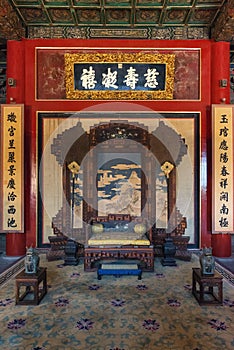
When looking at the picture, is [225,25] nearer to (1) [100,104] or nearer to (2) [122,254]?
(1) [100,104]

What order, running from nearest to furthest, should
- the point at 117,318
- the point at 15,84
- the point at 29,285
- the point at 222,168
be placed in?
the point at 117,318, the point at 29,285, the point at 222,168, the point at 15,84

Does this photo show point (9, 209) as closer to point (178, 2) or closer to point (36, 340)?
point (36, 340)

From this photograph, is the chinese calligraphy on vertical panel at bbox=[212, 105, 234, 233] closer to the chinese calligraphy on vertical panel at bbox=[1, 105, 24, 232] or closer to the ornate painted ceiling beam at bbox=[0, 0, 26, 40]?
the chinese calligraphy on vertical panel at bbox=[1, 105, 24, 232]

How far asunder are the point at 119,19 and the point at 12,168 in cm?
320

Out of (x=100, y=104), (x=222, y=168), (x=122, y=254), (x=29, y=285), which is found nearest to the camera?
(x=29, y=285)

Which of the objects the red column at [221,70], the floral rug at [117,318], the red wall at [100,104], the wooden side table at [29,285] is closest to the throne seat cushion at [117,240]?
the floral rug at [117,318]

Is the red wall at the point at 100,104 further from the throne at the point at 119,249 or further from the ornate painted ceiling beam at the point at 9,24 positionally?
the throne at the point at 119,249

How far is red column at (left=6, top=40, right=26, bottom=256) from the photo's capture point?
4.87 metres

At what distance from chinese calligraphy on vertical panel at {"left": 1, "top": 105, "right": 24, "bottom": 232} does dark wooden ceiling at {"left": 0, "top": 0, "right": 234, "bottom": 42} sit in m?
1.40

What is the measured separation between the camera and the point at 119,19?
194 inches

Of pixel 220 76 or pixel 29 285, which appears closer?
pixel 29 285

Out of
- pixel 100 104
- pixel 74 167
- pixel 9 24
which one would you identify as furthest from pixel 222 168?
pixel 9 24

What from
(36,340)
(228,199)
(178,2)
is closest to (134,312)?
(36,340)

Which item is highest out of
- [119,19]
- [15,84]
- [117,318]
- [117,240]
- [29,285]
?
[119,19]
